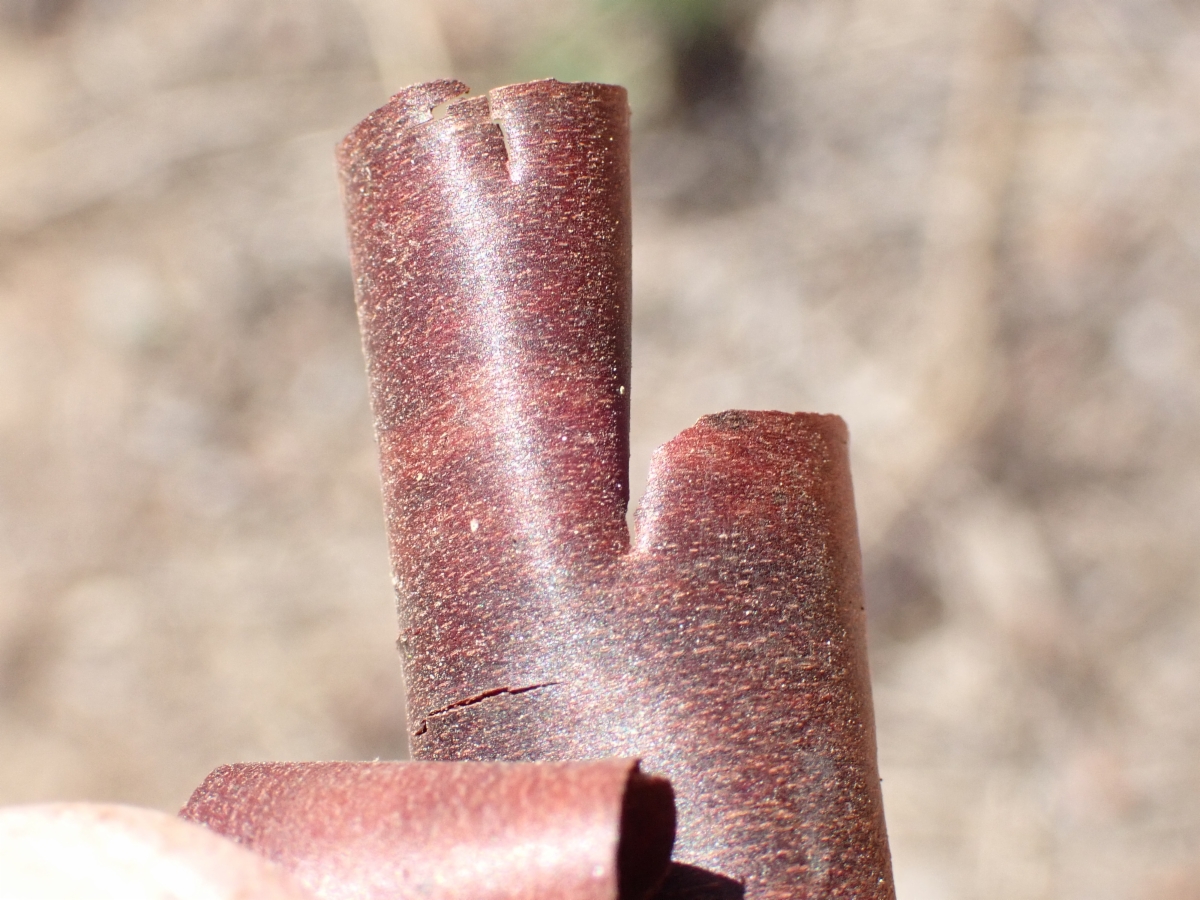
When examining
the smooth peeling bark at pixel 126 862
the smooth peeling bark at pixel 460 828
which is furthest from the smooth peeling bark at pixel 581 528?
the smooth peeling bark at pixel 126 862

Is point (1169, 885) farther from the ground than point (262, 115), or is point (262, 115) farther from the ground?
point (262, 115)

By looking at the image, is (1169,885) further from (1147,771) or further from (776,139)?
(776,139)

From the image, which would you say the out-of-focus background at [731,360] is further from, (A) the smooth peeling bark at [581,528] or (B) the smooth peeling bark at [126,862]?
(B) the smooth peeling bark at [126,862]

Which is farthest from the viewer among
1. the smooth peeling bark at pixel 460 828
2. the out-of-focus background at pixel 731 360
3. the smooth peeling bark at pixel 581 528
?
the out-of-focus background at pixel 731 360

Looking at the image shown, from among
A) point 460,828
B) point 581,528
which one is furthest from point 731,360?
point 460,828

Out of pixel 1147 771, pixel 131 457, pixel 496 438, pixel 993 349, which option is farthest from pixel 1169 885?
pixel 131 457

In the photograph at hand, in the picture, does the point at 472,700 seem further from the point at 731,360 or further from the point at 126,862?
the point at 731,360
